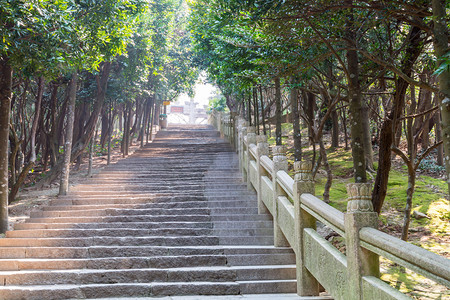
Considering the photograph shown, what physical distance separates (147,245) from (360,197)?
4.59 meters

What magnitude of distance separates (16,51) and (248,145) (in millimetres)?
4766

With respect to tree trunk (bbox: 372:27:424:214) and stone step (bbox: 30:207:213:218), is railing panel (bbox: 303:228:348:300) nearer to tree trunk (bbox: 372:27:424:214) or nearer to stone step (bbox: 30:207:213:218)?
tree trunk (bbox: 372:27:424:214)

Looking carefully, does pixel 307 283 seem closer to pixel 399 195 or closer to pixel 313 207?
pixel 313 207

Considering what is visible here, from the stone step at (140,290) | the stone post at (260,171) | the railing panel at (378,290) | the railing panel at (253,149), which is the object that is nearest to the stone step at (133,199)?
the railing panel at (253,149)

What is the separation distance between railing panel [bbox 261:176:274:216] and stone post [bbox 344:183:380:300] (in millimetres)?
3522

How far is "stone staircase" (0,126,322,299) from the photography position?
225 inches

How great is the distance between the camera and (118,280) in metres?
5.99

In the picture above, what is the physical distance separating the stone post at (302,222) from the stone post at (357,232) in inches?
64.1

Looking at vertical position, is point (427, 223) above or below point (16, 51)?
below

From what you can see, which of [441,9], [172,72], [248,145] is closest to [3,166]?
[248,145]

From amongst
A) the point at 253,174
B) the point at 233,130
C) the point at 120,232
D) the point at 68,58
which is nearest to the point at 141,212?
the point at 120,232

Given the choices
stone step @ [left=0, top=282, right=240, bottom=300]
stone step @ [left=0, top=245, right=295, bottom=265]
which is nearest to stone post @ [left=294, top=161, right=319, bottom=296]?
stone step @ [left=0, top=282, right=240, bottom=300]

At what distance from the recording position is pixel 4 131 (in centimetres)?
843

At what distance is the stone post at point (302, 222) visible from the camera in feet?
16.5
